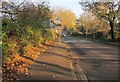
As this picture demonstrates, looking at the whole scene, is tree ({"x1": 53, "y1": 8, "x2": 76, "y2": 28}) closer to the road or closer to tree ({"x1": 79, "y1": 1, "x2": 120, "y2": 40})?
tree ({"x1": 79, "y1": 1, "x2": 120, "y2": 40})

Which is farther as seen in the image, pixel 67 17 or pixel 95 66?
pixel 67 17

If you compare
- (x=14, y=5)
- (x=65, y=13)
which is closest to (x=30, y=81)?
(x=14, y=5)

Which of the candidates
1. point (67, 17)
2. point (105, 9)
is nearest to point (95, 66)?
point (105, 9)

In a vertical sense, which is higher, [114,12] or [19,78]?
[114,12]

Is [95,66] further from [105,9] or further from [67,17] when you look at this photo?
[67,17]

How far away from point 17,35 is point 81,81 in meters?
8.30

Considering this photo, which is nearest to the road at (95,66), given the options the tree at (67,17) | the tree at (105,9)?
the tree at (105,9)

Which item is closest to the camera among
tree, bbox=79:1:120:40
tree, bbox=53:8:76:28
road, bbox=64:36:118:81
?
road, bbox=64:36:118:81

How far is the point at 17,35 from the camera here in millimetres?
19219

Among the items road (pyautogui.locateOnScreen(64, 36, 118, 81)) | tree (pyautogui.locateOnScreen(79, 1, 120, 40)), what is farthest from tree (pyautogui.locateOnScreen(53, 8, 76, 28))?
road (pyautogui.locateOnScreen(64, 36, 118, 81))

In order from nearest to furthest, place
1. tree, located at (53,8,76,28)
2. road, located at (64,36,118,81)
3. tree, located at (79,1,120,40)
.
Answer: road, located at (64,36,118,81), tree, located at (79,1,120,40), tree, located at (53,8,76,28)

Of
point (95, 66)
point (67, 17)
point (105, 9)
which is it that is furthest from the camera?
point (67, 17)

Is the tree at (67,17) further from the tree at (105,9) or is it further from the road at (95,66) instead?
the road at (95,66)

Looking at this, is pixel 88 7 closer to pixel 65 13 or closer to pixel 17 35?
pixel 17 35
